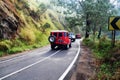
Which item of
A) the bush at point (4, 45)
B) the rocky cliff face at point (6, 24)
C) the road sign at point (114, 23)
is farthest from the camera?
the rocky cliff face at point (6, 24)

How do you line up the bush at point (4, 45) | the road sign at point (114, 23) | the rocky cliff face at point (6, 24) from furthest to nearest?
1. the rocky cliff face at point (6, 24)
2. the bush at point (4, 45)
3. the road sign at point (114, 23)

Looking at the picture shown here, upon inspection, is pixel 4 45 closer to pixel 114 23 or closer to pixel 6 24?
pixel 6 24

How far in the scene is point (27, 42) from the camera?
99.6ft

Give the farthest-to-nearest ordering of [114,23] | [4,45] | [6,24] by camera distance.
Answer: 1. [6,24]
2. [4,45]
3. [114,23]

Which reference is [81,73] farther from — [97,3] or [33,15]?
[33,15]

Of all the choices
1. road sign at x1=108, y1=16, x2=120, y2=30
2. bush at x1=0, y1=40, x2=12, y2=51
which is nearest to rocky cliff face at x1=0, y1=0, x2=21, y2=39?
bush at x1=0, y1=40, x2=12, y2=51

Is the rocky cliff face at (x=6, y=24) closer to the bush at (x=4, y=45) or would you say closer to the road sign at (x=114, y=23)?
the bush at (x=4, y=45)

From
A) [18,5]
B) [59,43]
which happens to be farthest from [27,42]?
[18,5]

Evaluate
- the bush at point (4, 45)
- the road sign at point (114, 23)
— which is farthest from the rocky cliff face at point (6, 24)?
A: the road sign at point (114, 23)

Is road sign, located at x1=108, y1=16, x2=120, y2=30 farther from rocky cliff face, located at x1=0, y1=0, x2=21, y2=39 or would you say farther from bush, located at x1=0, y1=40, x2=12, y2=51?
rocky cliff face, located at x1=0, y1=0, x2=21, y2=39

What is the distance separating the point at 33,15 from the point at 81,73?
1435 inches

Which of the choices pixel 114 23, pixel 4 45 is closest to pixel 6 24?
pixel 4 45

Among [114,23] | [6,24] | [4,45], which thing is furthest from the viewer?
[6,24]

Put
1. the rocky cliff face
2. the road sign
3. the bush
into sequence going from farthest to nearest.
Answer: the rocky cliff face, the bush, the road sign
